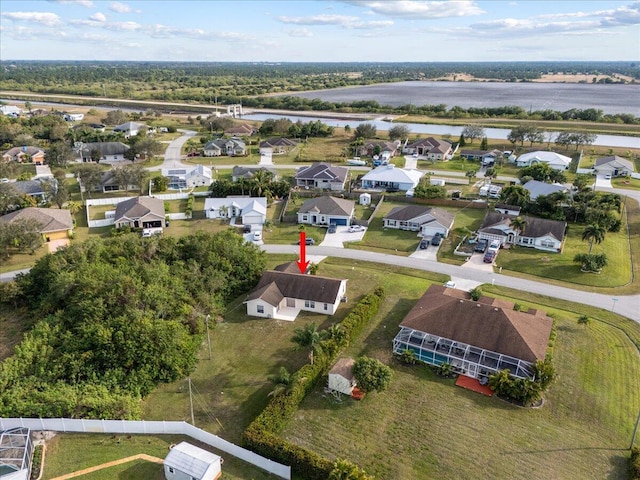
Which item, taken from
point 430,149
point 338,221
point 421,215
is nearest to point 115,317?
point 338,221

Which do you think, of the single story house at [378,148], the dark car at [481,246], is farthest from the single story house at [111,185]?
the dark car at [481,246]

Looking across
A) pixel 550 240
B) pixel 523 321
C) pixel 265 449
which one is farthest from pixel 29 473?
pixel 550 240

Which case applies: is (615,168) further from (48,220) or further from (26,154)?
(26,154)

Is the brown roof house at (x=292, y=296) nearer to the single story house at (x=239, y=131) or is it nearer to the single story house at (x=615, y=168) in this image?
the single story house at (x=615, y=168)

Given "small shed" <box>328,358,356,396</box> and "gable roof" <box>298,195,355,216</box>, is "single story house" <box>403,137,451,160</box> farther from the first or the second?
"small shed" <box>328,358,356,396</box>

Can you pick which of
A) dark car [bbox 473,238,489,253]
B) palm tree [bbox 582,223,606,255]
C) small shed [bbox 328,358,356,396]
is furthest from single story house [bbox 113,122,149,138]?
palm tree [bbox 582,223,606,255]

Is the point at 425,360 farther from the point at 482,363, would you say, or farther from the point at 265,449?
the point at 265,449
